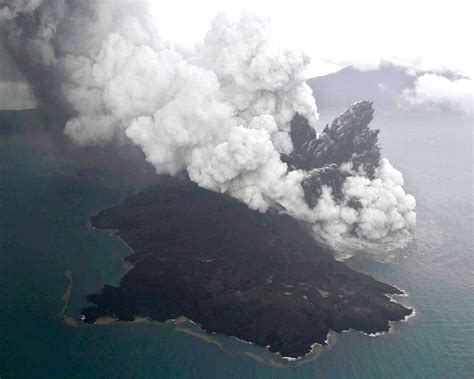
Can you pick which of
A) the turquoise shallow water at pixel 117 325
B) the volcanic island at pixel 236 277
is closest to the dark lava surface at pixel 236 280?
the volcanic island at pixel 236 277

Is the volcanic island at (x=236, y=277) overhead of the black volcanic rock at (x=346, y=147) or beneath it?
beneath

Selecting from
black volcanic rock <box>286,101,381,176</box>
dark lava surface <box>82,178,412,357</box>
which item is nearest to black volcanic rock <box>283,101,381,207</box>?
black volcanic rock <box>286,101,381,176</box>

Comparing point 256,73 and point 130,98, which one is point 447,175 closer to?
point 256,73

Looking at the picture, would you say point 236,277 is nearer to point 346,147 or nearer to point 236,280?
point 236,280

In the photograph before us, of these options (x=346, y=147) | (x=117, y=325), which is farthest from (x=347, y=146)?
(x=117, y=325)

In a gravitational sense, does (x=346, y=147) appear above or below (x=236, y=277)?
above

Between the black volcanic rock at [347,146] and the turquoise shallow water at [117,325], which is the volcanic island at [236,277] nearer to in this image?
the black volcanic rock at [347,146]

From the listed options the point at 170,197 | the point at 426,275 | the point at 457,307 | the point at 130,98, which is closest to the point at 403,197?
the point at 426,275

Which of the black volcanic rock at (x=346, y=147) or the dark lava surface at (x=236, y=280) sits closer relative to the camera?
the dark lava surface at (x=236, y=280)
